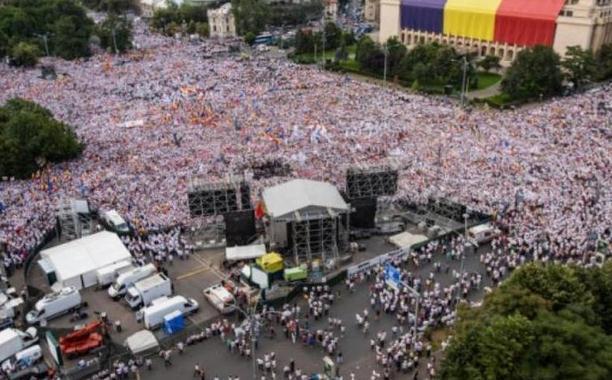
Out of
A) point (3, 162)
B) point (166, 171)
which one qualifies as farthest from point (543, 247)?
point (3, 162)

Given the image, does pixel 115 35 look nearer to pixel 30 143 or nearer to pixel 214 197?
pixel 30 143

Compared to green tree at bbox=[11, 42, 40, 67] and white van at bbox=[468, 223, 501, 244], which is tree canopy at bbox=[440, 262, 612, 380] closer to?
white van at bbox=[468, 223, 501, 244]

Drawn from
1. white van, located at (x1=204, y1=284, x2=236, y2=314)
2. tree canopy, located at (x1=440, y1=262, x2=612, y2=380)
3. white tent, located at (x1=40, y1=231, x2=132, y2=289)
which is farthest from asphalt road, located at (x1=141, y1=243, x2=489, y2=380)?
white tent, located at (x1=40, y1=231, x2=132, y2=289)

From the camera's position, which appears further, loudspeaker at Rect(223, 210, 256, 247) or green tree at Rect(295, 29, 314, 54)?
green tree at Rect(295, 29, 314, 54)

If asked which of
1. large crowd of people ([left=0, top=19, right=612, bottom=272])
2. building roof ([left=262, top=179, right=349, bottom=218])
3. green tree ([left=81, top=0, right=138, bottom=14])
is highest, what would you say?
green tree ([left=81, top=0, right=138, bottom=14])

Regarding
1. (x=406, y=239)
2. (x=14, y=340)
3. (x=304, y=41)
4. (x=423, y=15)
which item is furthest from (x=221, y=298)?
(x=423, y=15)

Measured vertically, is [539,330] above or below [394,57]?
below

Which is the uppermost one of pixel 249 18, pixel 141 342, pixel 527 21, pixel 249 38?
pixel 527 21
